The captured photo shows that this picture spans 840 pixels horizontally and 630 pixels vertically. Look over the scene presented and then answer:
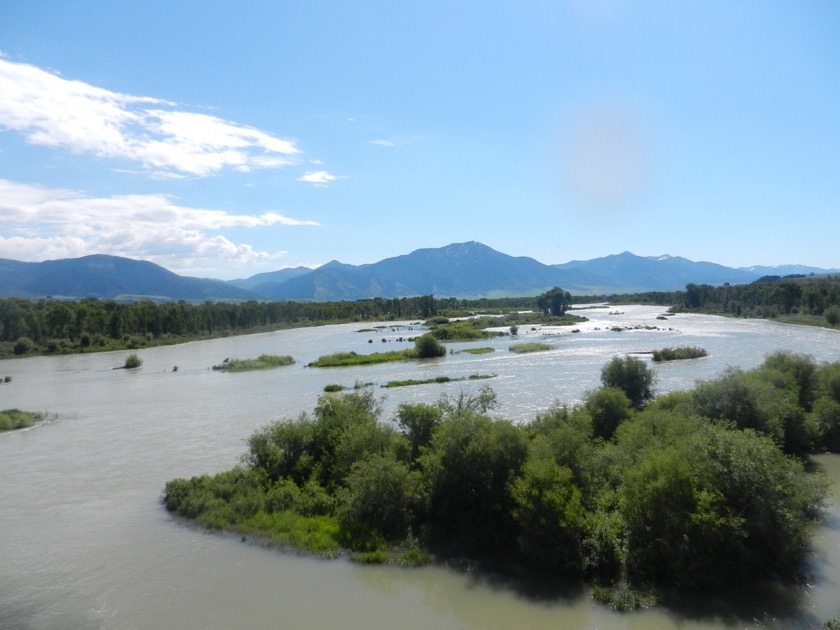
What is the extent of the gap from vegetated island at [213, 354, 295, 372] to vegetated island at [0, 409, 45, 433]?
26758mm

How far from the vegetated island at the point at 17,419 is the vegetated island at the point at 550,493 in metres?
24.0

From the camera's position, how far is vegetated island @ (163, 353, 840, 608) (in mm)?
16609

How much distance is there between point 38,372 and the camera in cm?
7525

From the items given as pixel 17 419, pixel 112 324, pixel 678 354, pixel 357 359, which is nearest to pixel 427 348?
pixel 357 359

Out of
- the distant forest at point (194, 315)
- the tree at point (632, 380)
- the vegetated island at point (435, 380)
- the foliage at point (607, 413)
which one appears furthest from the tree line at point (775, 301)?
the foliage at point (607, 413)

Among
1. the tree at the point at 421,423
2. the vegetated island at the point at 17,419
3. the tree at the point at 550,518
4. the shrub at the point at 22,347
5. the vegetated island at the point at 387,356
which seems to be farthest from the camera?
the shrub at the point at 22,347

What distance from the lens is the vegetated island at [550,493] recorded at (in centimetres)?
1661

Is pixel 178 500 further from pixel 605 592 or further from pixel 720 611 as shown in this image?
pixel 720 611

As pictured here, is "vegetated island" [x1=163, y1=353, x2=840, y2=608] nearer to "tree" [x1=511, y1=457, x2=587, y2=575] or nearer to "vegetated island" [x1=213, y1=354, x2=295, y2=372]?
"tree" [x1=511, y1=457, x2=587, y2=575]

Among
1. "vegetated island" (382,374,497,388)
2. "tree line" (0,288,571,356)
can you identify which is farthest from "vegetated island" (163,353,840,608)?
"tree line" (0,288,571,356)

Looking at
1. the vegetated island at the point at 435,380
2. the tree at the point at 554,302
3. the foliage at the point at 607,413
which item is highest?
the tree at the point at 554,302

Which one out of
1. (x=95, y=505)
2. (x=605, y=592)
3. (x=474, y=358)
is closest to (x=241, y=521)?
(x=95, y=505)

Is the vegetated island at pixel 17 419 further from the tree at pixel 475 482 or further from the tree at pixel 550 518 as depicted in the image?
the tree at pixel 550 518

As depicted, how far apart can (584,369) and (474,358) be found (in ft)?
62.0
